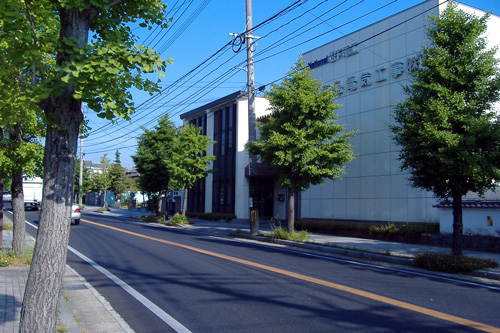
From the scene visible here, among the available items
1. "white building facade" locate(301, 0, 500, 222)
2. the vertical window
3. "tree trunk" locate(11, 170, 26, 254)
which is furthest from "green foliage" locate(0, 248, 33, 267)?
the vertical window

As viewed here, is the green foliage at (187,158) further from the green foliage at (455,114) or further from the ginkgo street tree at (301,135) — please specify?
the green foliage at (455,114)

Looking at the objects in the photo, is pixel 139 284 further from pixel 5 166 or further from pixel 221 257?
pixel 5 166

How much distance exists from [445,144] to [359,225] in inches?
334

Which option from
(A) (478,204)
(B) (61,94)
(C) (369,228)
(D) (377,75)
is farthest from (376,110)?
(B) (61,94)

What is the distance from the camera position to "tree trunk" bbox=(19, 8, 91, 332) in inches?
162

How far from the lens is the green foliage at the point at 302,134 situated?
1617cm

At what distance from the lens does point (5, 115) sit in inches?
197

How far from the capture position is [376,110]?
19641 mm

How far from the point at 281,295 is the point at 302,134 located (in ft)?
31.5

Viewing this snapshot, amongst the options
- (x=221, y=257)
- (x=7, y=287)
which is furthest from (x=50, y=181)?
(x=221, y=257)

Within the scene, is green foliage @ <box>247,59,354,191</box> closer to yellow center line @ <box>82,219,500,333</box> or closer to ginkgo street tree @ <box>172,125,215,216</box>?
yellow center line @ <box>82,219,500,333</box>

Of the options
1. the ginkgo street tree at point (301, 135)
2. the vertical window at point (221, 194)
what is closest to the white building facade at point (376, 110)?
the ginkgo street tree at point (301, 135)

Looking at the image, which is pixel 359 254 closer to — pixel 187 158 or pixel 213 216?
pixel 187 158

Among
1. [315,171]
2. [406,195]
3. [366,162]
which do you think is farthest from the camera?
[366,162]
